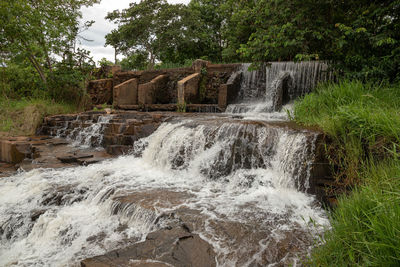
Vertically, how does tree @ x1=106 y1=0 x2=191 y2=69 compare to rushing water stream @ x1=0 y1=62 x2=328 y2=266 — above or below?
above

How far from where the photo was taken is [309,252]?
221cm

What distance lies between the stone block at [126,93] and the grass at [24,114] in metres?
→ 1.94

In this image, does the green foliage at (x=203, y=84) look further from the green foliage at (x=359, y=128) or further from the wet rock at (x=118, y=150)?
the green foliage at (x=359, y=128)

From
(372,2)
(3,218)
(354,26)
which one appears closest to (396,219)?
(3,218)

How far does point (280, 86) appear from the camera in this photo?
281 inches

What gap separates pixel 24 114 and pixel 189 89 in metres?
5.45

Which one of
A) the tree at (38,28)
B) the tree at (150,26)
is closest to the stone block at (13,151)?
the tree at (38,28)

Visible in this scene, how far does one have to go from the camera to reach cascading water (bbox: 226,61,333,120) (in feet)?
23.4

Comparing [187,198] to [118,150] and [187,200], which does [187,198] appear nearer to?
[187,200]

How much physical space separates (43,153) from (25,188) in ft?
6.91

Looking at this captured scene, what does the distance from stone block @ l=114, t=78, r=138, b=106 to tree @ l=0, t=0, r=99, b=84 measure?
266 cm

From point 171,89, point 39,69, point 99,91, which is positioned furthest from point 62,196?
point 99,91

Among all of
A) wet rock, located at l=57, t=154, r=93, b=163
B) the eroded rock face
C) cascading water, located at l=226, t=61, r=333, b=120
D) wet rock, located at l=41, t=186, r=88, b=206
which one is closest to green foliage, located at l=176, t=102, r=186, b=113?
cascading water, located at l=226, t=61, r=333, b=120

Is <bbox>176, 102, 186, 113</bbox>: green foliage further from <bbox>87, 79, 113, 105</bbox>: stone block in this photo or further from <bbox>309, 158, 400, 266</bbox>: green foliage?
<bbox>309, 158, 400, 266</bbox>: green foliage
